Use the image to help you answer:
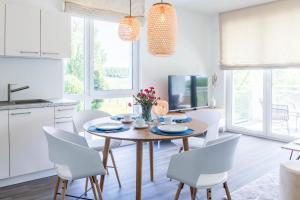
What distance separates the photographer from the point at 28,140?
317 cm

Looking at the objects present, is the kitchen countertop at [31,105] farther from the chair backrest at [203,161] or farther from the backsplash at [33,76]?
the chair backrest at [203,161]

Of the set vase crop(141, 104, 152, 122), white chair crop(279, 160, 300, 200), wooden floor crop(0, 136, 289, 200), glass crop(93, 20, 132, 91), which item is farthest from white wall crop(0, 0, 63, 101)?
white chair crop(279, 160, 300, 200)

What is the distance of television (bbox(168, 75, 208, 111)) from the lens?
5103mm

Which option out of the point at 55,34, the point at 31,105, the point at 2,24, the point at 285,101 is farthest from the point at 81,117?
the point at 285,101

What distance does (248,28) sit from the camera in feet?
18.2

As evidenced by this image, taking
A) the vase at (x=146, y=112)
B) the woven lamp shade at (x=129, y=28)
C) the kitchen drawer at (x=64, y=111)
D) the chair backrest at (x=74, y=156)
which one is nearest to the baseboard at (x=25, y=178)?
the kitchen drawer at (x=64, y=111)

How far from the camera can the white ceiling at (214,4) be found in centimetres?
514

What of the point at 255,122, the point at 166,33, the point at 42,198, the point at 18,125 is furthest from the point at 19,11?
the point at 255,122

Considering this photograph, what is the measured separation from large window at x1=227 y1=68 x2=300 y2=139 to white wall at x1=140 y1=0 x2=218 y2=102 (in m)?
0.74

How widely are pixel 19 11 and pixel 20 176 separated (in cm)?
202

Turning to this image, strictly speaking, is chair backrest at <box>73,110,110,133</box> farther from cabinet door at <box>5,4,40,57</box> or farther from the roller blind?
the roller blind

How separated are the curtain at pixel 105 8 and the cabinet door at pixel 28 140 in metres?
1.66

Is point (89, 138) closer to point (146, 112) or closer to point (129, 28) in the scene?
point (146, 112)

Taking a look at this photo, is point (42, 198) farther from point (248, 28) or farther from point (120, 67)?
point (248, 28)
